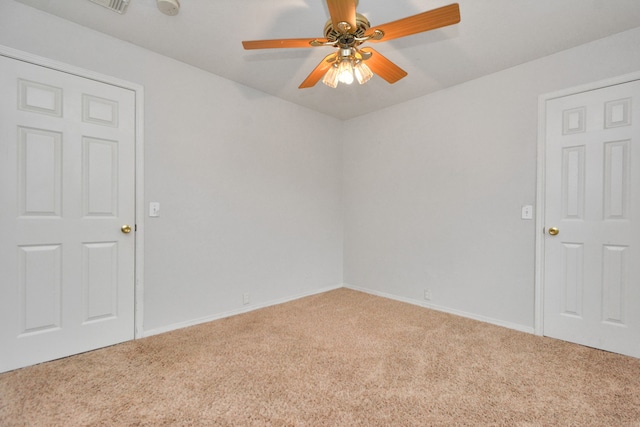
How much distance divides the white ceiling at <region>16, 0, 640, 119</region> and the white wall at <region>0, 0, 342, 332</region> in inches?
6.9

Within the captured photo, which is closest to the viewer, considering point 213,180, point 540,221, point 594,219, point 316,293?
point 594,219

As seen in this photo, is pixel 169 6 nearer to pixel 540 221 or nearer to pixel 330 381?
pixel 330 381

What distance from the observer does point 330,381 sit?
1876 mm

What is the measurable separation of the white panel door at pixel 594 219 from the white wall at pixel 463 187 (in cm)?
15

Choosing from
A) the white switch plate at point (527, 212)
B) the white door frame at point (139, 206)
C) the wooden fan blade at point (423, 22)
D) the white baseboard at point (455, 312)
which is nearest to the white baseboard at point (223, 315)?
the white door frame at point (139, 206)

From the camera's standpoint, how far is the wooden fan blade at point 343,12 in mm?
1377

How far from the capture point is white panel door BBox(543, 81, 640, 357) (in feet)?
7.30

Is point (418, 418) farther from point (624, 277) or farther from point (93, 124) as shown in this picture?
point (93, 124)

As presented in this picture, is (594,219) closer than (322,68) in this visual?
No

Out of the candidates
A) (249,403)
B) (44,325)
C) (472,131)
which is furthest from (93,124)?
(472,131)

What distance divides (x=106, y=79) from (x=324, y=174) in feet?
8.25

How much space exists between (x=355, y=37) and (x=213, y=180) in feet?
6.34

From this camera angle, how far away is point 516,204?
2736mm

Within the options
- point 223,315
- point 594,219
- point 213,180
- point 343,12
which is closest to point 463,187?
point 594,219
